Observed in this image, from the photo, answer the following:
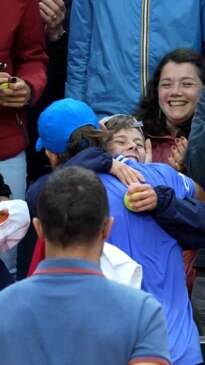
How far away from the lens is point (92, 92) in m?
5.14

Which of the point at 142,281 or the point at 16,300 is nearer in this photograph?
the point at 16,300

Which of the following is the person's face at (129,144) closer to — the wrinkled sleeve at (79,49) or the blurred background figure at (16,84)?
the blurred background figure at (16,84)

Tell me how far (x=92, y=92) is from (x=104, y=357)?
2.95 metres

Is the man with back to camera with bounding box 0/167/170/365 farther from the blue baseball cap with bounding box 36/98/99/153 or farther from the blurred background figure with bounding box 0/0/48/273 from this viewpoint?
the blurred background figure with bounding box 0/0/48/273

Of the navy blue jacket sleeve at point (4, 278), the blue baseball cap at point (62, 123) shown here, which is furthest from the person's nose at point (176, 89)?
the navy blue jacket sleeve at point (4, 278)

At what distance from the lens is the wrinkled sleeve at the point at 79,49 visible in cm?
517

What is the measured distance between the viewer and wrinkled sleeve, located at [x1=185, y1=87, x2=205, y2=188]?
3770 millimetres

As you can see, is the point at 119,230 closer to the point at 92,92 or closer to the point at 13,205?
the point at 13,205

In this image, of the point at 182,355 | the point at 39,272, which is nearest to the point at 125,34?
the point at 182,355

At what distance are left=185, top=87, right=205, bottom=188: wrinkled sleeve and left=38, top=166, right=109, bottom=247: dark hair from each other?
1.32 m

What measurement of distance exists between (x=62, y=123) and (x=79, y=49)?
162 cm

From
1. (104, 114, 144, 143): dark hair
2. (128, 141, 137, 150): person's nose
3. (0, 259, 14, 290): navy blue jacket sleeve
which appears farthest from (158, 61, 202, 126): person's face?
(0, 259, 14, 290): navy blue jacket sleeve

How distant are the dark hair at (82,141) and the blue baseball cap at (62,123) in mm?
17

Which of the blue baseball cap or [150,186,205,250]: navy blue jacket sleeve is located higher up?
the blue baseball cap
